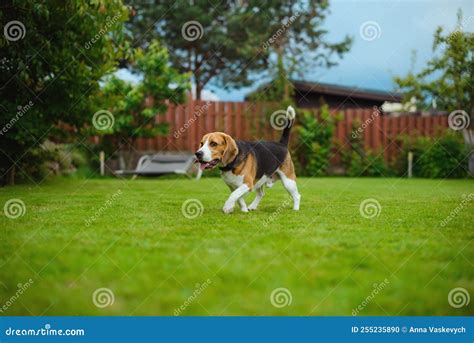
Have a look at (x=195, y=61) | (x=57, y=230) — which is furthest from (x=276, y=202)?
(x=195, y=61)

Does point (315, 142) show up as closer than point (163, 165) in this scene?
No

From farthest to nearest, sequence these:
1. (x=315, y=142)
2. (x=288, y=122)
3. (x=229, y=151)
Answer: (x=315, y=142)
(x=288, y=122)
(x=229, y=151)

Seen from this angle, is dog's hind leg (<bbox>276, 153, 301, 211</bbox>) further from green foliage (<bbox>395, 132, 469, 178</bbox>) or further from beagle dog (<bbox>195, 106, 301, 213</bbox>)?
green foliage (<bbox>395, 132, 469, 178</bbox>)

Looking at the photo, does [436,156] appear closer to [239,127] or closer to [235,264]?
[239,127]

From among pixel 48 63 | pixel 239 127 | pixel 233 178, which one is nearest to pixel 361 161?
pixel 239 127

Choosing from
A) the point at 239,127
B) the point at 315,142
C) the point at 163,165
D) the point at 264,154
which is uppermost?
the point at 264,154

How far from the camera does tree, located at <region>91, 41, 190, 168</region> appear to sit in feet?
42.4

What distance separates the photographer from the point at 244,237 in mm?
3438

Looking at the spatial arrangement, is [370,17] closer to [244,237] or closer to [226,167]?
[226,167]

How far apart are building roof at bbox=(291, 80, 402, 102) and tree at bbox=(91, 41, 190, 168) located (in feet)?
14.9

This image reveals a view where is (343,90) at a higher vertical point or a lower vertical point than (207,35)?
lower

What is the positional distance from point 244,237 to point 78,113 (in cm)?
584

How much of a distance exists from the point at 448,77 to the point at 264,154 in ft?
21.6

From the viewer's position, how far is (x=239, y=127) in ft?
45.7
